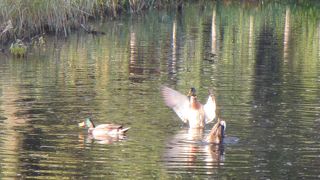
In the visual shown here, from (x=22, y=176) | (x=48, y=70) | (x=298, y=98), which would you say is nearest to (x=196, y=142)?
(x=22, y=176)

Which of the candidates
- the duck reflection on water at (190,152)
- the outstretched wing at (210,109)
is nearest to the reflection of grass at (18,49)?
the outstretched wing at (210,109)

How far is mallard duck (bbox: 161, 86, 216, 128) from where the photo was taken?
1451cm

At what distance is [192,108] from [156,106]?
1.96 m

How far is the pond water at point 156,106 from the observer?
12.0 metres

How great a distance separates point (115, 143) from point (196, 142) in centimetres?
110

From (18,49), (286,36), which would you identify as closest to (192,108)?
(18,49)

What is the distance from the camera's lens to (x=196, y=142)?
13.5 m

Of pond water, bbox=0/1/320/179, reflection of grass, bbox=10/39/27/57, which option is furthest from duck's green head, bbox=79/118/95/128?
reflection of grass, bbox=10/39/27/57

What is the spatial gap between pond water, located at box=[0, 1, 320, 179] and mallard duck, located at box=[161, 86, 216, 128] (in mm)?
175

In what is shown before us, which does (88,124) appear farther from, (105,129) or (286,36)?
(286,36)

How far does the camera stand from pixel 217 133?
1318 cm

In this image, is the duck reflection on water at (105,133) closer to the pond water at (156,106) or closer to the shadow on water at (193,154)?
the pond water at (156,106)

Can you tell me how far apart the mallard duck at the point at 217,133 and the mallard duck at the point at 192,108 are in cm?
110

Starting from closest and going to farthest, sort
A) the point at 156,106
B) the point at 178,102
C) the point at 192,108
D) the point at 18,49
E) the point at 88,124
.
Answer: the point at 88,124
the point at 192,108
the point at 178,102
the point at 156,106
the point at 18,49
